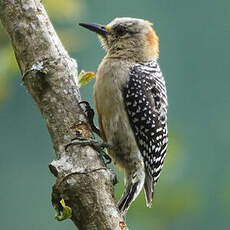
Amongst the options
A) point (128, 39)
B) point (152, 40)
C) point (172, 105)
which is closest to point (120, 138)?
point (128, 39)

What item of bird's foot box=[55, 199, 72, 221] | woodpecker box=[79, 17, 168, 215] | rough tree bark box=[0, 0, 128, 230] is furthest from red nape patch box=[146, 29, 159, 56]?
bird's foot box=[55, 199, 72, 221]

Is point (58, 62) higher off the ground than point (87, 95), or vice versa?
point (87, 95)

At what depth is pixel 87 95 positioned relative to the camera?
1942cm

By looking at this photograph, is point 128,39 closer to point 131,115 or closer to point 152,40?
point 152,40

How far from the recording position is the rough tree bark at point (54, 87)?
424 centimetres

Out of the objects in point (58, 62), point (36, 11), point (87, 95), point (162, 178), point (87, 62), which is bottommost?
point (162, 178)

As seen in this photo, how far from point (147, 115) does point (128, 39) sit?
2.42ft

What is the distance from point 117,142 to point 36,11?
132cm

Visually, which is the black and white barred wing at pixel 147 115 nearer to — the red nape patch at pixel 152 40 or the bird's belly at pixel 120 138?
the bird's belly at pixel 120 138

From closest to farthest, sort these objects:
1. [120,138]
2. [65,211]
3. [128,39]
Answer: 1. [65,211]
2. [120,138]
3. [128,39]

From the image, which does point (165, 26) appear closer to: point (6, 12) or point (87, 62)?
point (87, 62)

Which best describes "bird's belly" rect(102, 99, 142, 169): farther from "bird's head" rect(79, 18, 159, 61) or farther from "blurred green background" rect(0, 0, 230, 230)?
"blurred green background" rect(0, 0, 230, 230)

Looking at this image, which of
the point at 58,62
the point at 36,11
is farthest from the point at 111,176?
the point at 36,11

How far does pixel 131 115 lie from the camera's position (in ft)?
17.7
